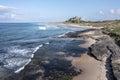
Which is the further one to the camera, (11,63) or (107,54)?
(107,54)

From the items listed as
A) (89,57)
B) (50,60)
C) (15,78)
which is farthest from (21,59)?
(89,57)

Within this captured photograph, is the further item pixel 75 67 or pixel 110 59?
pixel 110 59

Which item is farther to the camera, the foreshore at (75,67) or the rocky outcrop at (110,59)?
the foreshore at (75,67)

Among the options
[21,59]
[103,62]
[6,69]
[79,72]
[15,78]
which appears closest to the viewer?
[15,78]

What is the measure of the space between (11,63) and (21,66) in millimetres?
2042

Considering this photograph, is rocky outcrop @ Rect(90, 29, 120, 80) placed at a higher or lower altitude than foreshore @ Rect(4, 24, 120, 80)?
higher

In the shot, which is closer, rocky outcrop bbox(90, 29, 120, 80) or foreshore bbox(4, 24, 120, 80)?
rocky outcrop bbox(90, 29, 120, 80)

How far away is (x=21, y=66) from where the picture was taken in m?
25.9

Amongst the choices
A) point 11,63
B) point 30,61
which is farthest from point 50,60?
point 11,63

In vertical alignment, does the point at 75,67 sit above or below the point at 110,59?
below

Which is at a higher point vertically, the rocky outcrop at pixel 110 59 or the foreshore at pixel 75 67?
the rocky outcrop at pixel 110 59

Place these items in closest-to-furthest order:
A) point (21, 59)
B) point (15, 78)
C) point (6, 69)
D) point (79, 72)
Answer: point (15, 78) < point (79, 72) < point (6, 69) < point (21, 59)

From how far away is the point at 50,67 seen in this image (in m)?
24.8

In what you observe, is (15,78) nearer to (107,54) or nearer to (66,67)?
(66,67)
